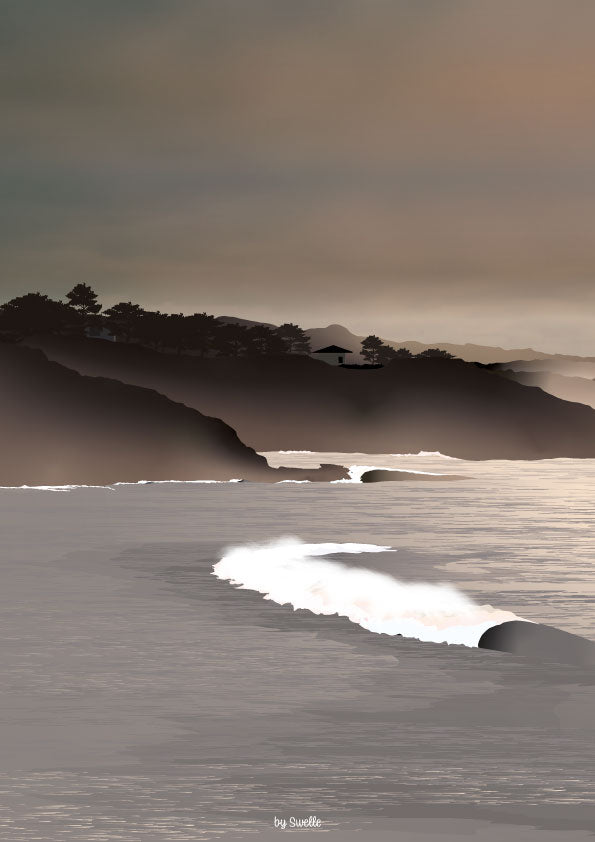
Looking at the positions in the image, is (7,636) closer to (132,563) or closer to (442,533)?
(132,563)

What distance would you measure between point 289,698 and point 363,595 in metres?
10.8

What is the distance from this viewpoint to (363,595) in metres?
28.9

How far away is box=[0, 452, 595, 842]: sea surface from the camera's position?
12398 millimetres

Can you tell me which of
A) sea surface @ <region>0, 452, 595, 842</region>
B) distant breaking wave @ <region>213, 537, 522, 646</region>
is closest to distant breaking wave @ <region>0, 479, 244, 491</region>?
sea surface @ <region>0, 452, 595, 842</region>

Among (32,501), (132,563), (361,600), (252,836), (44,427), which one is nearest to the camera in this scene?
(252,836)

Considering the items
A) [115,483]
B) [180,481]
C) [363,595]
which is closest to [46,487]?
[115,483]

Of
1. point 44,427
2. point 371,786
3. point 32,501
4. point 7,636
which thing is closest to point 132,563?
point 7,636

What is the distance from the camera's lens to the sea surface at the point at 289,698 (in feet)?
40.7

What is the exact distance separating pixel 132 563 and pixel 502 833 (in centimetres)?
2758

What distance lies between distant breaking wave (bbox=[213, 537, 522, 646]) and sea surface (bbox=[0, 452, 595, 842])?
2.9 inches

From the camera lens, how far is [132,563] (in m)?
38.7

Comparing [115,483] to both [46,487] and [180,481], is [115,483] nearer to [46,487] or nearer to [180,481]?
[180,481]

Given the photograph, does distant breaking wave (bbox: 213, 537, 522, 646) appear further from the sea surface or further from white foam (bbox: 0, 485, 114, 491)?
white foam (bbox: 0, 485, 114, 491)

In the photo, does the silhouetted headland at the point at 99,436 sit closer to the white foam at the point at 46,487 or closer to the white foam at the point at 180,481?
the white foam at the point at 180,481
